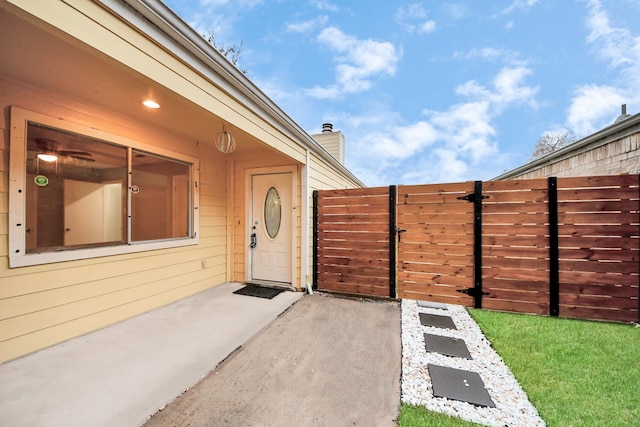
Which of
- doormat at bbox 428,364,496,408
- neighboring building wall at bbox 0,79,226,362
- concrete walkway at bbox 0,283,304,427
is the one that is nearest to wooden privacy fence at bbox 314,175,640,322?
doormat at bbox 428,364,496,408

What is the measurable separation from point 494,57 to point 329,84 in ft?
27.6

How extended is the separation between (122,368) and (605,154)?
270 inches

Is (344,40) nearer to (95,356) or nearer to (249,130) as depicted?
(249,130)

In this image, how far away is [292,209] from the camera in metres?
4.37

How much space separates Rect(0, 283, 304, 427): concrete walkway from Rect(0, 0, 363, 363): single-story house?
303mm

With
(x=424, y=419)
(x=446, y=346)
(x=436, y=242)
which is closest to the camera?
(x=424, y=419)

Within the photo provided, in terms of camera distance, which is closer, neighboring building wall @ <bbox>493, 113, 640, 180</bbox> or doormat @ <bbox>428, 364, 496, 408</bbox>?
doormat @ <bbox>428, 364, 496, 408</bbox>

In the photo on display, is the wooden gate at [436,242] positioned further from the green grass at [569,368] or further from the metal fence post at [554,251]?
the metal fence post at [554,251]

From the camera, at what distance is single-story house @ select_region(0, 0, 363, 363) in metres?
1.66

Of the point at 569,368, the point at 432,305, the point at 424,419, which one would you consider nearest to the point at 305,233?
the point at 432,305

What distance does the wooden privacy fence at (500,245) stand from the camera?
9.95 feet

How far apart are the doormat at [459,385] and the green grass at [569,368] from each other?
0.26m

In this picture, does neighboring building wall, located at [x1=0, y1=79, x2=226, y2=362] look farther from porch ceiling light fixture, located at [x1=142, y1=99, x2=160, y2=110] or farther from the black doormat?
the black doormat

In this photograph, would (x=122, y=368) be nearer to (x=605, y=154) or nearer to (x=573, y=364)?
(x=573, y=364)
